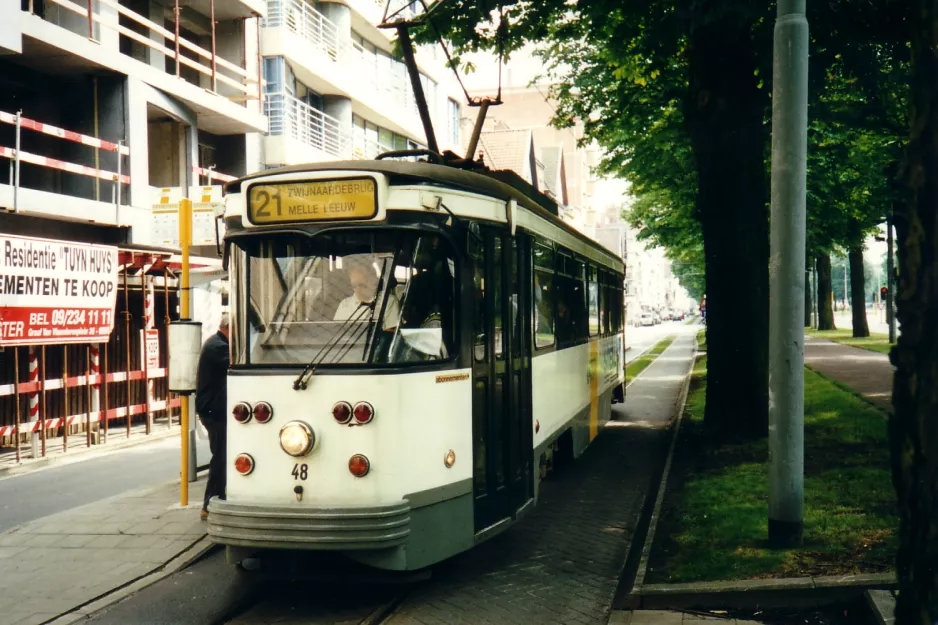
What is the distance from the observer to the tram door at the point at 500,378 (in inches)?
273

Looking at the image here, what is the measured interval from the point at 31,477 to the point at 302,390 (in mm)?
7641

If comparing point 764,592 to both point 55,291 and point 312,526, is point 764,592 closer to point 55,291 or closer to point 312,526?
point 312,526

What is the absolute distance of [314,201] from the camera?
→ 249 inches

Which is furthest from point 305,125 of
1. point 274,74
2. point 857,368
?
point 857,368

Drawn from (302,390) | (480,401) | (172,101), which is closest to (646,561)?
(480,401)

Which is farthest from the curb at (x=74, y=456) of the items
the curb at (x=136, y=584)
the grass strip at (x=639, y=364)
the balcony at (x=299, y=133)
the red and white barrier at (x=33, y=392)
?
the grass strip at (x=639, y=364)

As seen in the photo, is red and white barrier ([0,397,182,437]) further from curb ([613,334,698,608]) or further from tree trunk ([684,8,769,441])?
tree trunk ([684,8,769,441])

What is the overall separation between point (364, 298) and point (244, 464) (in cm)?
138

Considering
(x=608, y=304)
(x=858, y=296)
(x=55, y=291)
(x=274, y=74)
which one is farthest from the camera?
(x=858, y=296)

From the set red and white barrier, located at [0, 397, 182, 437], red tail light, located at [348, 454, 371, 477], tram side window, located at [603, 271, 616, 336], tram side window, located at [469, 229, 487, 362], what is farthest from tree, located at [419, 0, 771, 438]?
red and white barrier, located at [0, 397, 182, 437]

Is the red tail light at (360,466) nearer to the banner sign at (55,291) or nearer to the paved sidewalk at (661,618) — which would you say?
the paved sidewalk at (661,618)

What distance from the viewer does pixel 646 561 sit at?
6965 mm

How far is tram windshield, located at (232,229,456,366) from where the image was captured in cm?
619

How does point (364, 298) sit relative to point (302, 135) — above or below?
→ below
